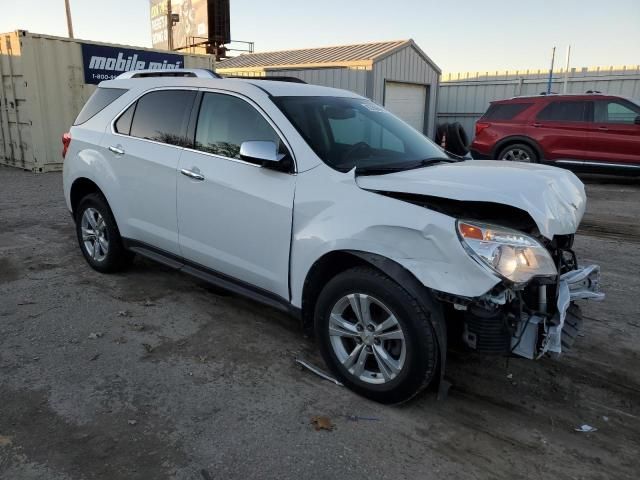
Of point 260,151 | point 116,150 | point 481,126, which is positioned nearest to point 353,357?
point 260,151

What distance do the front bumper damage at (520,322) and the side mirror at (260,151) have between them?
4.60ft

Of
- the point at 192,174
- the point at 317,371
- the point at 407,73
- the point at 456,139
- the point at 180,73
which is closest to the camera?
the point at 317,371

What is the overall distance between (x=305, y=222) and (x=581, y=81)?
53.9 ft

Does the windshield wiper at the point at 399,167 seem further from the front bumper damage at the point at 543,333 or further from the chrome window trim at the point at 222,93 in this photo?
the front bumper damage at the point at 543,333

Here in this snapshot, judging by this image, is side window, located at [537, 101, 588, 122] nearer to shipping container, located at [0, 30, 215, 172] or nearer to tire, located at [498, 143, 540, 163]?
tire, located at [498, 143, 540, 163]

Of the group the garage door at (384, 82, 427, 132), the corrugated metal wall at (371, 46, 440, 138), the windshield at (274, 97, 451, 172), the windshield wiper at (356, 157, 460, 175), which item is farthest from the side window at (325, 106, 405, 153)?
the garage door at (384, 82, 427, 132)

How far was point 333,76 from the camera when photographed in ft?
54.2

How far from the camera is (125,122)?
4.52 metres

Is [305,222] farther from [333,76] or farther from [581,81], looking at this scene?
[581,81]

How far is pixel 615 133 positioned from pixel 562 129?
985 millimetres

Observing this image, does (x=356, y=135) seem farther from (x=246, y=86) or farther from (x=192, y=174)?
(x=192, y=174)

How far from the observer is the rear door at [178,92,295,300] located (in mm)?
3295

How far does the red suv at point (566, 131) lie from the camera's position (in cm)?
1040

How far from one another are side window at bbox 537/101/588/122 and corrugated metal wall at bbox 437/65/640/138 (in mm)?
5340
